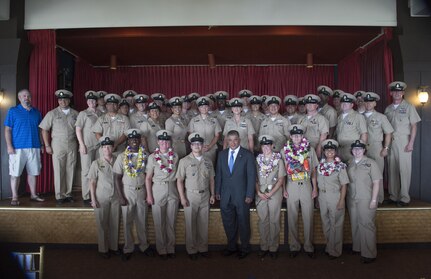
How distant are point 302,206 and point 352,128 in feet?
5.73

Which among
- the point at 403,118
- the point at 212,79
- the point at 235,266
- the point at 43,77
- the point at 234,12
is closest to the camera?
the point at 235,266

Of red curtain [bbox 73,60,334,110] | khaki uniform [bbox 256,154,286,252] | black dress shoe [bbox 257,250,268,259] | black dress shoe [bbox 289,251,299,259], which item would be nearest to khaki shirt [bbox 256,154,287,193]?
khaki uniform [bbox 256,154,286,252]

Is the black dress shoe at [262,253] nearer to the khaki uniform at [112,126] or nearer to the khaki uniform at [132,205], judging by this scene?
the khaki uniform at [132,205]

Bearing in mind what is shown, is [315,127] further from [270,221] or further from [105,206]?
[105,206]

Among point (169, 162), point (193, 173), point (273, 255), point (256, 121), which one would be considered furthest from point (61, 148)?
point (273, 255)

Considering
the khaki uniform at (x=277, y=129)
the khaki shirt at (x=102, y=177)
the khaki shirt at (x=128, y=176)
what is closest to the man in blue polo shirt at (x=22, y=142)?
the khaki shirt at (x=102, y=177)

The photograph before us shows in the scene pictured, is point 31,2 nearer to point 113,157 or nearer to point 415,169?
point 113,157

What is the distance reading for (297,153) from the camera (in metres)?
5.30

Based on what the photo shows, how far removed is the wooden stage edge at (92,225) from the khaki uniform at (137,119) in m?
1.70

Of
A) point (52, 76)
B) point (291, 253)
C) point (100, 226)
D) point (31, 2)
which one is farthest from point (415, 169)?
point (31, 2)

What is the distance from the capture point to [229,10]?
7.18 metres

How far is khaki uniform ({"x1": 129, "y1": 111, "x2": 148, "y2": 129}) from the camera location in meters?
6.58

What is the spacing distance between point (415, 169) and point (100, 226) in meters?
5.89

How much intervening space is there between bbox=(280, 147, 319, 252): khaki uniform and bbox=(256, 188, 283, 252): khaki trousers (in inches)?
7.1
